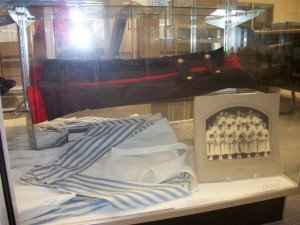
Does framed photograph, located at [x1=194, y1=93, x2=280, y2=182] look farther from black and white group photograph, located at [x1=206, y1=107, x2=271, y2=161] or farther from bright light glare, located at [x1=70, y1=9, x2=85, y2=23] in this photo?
bright light glare, located at [x1=70, y1=9, x2=85, y2=23]

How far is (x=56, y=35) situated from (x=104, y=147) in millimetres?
399

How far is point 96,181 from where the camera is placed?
71cm

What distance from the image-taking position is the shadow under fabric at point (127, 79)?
0.71 meters

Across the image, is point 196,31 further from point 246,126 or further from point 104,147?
point 104,147

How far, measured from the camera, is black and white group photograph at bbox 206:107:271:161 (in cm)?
77

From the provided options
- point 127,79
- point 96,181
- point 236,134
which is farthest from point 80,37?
point 236,134

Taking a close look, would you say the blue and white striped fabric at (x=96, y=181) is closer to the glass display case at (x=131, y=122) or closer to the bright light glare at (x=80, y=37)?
the glass display case at (x=131, y=122)

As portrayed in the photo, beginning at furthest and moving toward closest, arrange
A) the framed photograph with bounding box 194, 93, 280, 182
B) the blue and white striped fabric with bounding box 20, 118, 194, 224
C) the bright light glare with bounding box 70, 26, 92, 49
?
the bright light glare with bounding box 70, 26, 92, 49, the framed photograph with bounding box 194, 93, 280, 182, the blue and white striped fabric with bounding box 20, 118, 194, 224

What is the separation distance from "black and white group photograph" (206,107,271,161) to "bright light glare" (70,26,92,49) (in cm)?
47

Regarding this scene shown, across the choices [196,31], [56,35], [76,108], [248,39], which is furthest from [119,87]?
[248,39]

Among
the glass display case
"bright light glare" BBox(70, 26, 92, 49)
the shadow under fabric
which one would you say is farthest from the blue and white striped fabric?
"bright light glare" BBox(70, 26, 92, 49)

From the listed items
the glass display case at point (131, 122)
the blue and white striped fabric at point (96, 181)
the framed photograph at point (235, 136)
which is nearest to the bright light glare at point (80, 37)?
the glass display case at point (131, 122)

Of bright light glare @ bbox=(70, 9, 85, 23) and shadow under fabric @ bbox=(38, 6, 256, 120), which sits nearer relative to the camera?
shadow under fabric @ bbox=(38, 6, 256, 120)

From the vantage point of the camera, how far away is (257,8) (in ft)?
3.35
